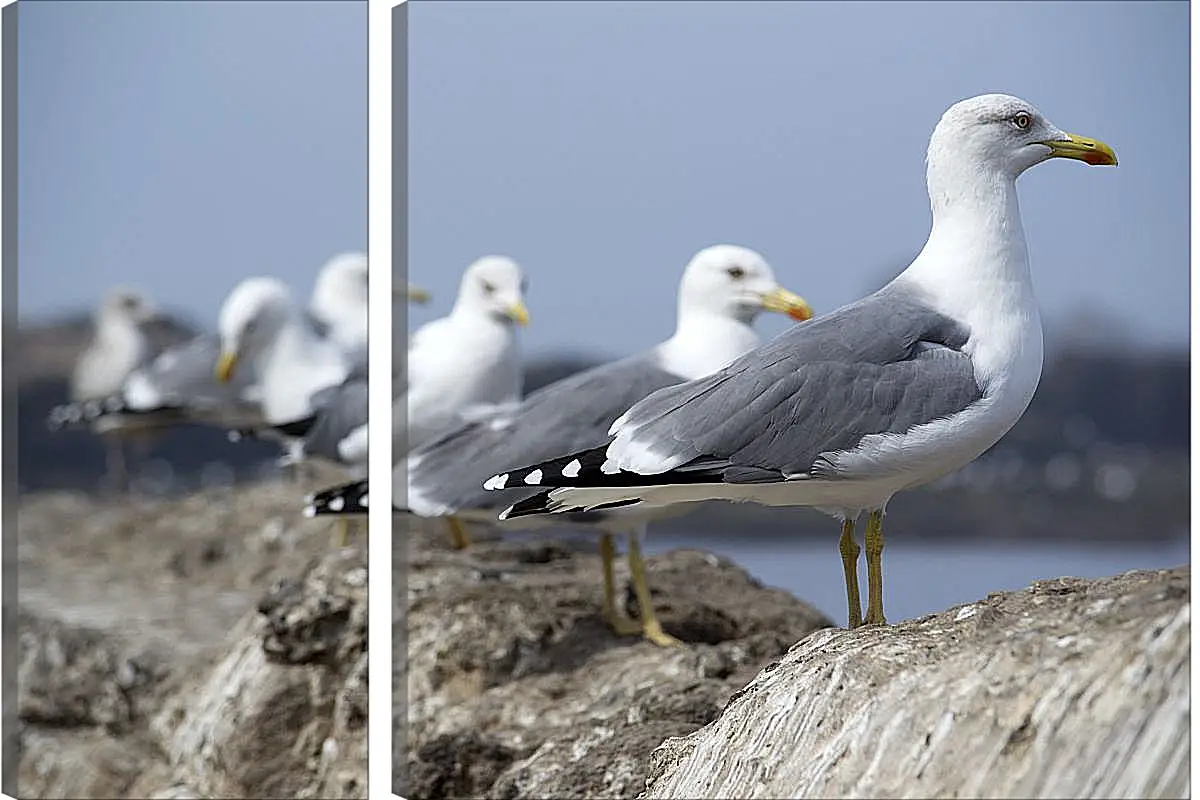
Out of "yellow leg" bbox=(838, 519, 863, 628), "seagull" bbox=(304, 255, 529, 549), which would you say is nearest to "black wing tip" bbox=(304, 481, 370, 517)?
"seagull" bbox=(304, 255, 529, 549)

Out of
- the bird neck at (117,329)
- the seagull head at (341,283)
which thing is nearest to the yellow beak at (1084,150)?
the seagull head at (341,283)

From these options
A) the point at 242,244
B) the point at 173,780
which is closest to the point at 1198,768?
the point at 173,780

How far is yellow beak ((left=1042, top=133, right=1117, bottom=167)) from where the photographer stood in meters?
2.26

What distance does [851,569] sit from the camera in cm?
257

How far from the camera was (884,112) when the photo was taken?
271 centimetres

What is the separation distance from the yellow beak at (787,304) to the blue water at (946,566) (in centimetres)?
37

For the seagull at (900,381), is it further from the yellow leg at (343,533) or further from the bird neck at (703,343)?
the yellow leg at (343,533)

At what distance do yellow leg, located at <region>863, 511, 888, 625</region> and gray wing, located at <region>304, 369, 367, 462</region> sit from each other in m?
1.46

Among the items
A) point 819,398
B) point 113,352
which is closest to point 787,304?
point 819,398

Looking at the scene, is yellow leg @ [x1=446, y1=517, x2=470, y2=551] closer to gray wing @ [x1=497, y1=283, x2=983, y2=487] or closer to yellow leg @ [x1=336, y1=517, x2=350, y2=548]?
yellow leg @ [x1=336, y1=517, x2=350, y2=548]

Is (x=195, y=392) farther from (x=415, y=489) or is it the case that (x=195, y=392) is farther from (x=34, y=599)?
(x=415, y=489)

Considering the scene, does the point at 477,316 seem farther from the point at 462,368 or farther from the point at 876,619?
the point at 876,619

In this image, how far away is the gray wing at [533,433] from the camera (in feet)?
Answer: 9.64

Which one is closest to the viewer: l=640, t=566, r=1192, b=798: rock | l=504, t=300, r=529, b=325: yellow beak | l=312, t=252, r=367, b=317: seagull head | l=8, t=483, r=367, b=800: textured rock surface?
l=640, t=566, r=1192, b=798: rock
